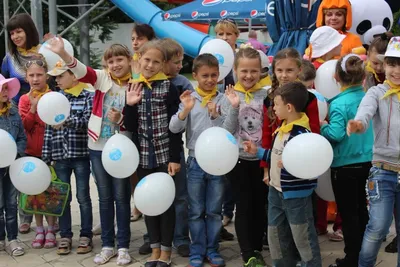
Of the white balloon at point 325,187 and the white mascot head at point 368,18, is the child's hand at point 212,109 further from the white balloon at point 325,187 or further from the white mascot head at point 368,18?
the white mascot head at point 368,18

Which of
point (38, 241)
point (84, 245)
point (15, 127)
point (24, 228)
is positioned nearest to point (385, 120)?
point (84, 245)

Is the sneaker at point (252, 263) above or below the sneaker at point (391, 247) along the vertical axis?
above

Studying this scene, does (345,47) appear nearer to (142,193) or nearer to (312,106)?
(312,106)

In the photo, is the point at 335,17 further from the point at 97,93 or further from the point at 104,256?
the point at 104,256

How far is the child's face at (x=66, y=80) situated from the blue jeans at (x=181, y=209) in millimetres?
1006

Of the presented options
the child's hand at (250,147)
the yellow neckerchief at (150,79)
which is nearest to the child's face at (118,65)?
the yellow neckerchief at (150,79)

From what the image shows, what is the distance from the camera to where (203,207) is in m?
3.92

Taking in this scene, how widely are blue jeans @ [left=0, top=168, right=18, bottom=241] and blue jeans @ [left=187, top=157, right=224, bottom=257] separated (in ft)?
4.91

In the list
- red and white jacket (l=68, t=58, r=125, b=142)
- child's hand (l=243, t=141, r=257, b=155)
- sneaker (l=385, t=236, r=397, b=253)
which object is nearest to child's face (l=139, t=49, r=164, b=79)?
red and white jacket (l=68, t=58, r=125, b=142)

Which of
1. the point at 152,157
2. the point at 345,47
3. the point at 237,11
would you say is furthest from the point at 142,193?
the point at 237,11

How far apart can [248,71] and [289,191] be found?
0.89 m

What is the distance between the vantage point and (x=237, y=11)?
30.6ft

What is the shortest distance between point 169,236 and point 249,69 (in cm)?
134

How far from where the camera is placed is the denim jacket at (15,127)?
417 cm
